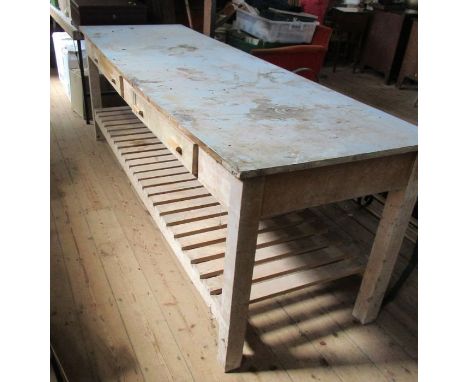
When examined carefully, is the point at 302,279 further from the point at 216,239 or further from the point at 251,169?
the point at 251,169

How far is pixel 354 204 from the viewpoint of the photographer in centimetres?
251

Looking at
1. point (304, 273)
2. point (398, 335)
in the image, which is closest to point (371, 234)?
point (398, 335)

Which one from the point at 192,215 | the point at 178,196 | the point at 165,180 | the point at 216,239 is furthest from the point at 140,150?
the point at 216,239

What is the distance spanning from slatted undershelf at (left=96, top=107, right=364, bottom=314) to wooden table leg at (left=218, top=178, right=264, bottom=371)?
0.36ft

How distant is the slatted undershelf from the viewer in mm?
1488

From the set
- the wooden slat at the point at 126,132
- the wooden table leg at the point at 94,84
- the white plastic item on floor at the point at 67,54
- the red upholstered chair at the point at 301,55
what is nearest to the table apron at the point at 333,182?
the wooden slat at the point at 126,132

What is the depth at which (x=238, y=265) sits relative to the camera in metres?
1.16

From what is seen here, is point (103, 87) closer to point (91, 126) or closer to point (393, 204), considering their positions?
point (91, 126)

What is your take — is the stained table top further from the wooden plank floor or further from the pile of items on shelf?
the pile of items on shelf

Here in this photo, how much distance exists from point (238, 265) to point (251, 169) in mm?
319

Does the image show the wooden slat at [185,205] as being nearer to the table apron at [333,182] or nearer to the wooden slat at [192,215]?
the wooden slat at [192,215]

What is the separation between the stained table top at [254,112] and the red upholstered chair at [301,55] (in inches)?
67.2

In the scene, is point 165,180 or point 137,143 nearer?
point 165,180
